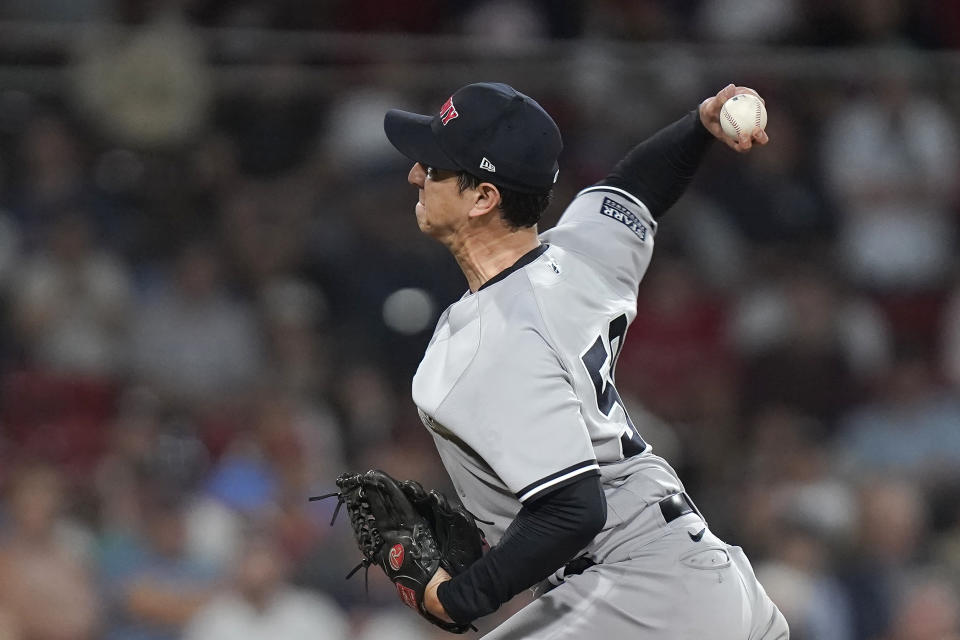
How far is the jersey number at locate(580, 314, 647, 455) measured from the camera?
8.15 feet

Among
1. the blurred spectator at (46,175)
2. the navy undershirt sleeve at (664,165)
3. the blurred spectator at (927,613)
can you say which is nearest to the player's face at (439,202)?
the navy undershirt sleeve at (664,165)

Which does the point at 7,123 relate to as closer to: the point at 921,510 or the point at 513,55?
the point at 513,55

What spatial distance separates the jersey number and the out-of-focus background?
3071 millimetres

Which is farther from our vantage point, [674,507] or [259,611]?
[259,611]

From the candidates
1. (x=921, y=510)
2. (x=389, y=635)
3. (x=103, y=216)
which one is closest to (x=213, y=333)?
(x=103, y=216)

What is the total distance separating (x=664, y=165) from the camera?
2.96m

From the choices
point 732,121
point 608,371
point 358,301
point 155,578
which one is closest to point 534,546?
point 608,371

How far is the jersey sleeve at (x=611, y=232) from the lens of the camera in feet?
8.98

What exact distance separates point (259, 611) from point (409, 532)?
3.01 metres

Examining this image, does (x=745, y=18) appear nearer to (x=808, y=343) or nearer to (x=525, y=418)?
(x=808, y=343)

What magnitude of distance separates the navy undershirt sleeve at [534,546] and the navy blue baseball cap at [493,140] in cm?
59

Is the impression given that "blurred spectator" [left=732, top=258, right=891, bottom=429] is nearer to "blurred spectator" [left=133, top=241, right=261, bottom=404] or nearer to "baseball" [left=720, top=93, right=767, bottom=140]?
"blurred spectator" [left=133, top=241, right=261, bottom=404]

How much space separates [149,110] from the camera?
6.71m

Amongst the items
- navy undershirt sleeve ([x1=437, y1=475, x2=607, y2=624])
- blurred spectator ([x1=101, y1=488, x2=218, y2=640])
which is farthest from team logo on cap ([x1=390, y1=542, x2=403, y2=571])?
blurred spectator ([x1=101, y1=488, x2=218, y2=640])
